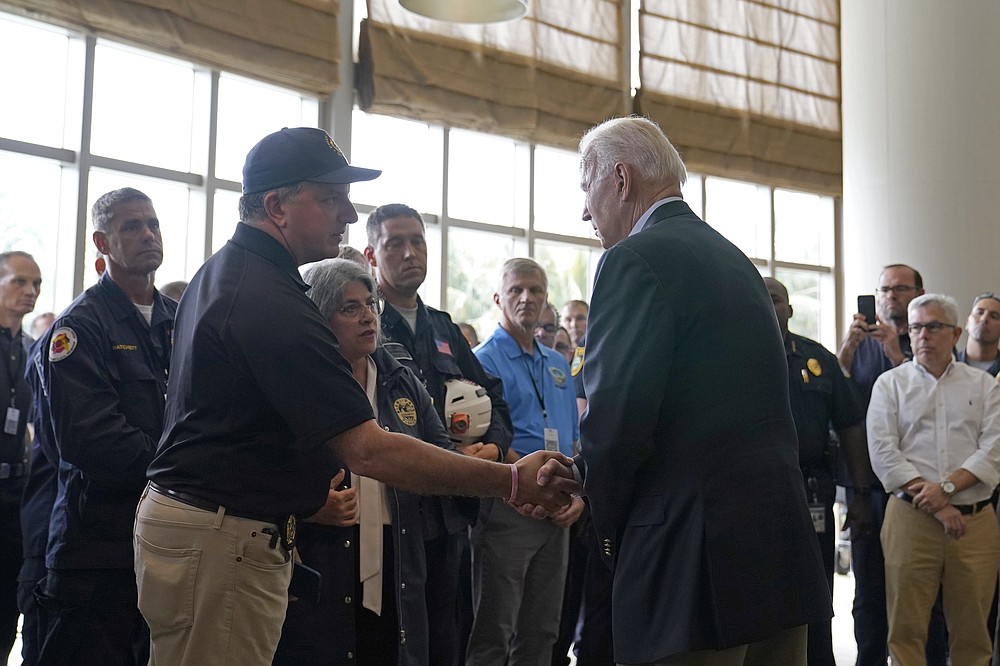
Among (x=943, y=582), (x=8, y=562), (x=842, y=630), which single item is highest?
(x=8, y=562)

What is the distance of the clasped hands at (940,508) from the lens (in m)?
4.70

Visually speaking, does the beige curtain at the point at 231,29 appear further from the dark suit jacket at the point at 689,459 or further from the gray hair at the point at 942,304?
the dark suit jacket at the point at 689,459

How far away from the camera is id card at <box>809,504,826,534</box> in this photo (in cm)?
446

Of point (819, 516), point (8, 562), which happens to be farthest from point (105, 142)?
point (819, 516)

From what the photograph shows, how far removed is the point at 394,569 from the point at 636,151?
149cm

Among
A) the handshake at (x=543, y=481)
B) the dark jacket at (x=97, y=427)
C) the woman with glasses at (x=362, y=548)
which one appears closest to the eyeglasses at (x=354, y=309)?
the woman with glasses at (x=362, y=548)

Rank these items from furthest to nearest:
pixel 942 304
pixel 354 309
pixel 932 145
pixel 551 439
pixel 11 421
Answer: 1. pixel 932 145
2. pixel 942 304
3. pixel 551 439
4. pixel 11 421
5. pixel 354 309

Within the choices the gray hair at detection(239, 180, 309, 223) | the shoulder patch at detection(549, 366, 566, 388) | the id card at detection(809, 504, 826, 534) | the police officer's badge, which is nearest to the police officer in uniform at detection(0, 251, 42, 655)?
the police officer's badge

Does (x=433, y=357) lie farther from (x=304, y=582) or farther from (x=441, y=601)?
(x=304, y=582)

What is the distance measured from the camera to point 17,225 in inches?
273

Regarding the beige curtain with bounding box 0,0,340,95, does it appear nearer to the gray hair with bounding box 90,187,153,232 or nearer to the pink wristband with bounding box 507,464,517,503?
the gray hair with bounding box 90,187,153,232

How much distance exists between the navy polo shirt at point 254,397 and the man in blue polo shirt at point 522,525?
1.57 meters

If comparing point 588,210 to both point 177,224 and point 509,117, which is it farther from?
point 509,117

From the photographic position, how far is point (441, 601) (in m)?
3.54
